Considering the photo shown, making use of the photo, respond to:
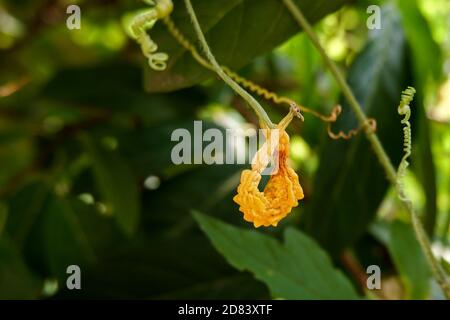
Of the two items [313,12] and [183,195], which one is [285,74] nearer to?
[183,195]

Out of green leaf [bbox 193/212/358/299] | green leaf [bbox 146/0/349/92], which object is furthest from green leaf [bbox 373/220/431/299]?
green leaf [bbox 146/0/349/92]

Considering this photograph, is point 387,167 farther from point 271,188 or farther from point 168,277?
point 168,277

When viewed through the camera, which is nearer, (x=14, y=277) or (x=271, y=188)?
(x=271, y=188)

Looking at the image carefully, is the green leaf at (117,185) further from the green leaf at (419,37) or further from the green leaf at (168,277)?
the green leaf at (419,37)

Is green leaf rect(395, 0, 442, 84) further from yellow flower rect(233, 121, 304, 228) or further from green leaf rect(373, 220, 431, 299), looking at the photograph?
yellow flower rect(233, 121, 304, 228)

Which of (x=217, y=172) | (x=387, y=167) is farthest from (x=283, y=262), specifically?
(x=217, y=172)

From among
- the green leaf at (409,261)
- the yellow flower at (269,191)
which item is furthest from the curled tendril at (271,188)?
the green leaf at (409,261)
